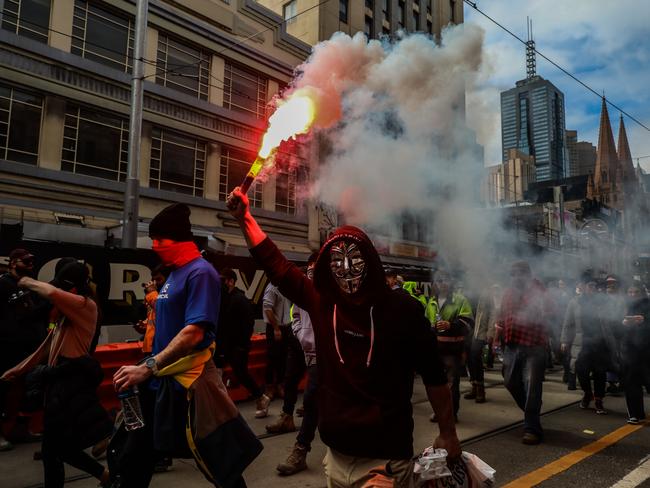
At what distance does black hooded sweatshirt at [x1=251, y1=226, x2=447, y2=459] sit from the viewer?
1.87m

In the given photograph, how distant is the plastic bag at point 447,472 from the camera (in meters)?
1.92

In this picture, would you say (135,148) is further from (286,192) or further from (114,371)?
(286,192)

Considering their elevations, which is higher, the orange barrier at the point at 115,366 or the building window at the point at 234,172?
the building window at the point at 234,172

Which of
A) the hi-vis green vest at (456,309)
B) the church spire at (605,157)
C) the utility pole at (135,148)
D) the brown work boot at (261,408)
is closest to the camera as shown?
the brown work boot at (261,408)

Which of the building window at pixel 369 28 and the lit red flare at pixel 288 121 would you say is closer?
the lit red flare at pixel 288 121

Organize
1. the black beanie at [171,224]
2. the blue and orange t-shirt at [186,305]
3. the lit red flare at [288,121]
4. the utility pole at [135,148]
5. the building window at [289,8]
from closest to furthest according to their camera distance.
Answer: the blue and orange t-shirt at [186,305], the black beanie at [171,224], the lit red flare at [288,121], the utility pole at [135,148], the building window at [289,8]

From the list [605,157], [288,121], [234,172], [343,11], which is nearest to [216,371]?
[288,121]

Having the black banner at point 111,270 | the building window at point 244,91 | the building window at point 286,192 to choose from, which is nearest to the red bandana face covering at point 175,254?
the black banner at point 111,270

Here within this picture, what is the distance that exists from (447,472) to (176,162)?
15.5 meters

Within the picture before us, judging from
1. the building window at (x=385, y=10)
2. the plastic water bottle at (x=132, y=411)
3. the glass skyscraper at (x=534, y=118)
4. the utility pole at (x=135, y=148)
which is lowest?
the plastic water bottle at (x=132, y=411)

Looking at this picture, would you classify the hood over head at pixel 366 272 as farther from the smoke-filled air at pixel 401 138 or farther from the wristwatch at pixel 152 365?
the smoke-filled air at pixel 401 138

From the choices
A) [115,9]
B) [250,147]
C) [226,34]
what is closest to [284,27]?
[226,34]

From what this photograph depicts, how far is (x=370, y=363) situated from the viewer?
6.29 ft

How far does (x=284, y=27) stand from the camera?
1908 centimetres
